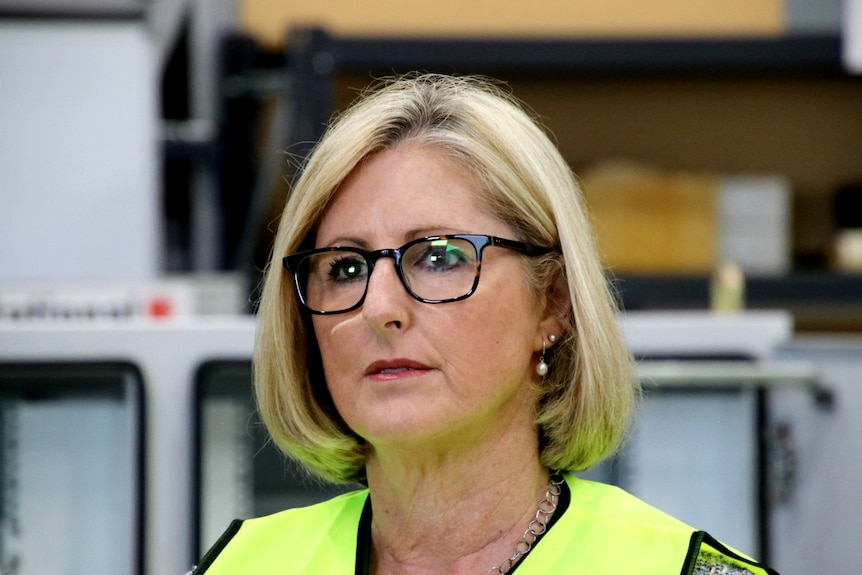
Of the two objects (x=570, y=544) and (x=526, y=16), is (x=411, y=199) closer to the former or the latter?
(x=570, y=544)

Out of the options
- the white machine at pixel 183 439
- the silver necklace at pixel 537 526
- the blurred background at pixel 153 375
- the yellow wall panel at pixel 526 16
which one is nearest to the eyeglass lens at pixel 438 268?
the silver necklace at pixel 537 526

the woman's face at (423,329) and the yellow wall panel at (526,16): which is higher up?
the yellow wall panel at (526,16)

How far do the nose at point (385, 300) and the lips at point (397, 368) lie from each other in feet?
0.10

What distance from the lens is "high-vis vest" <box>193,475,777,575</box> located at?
104 centimetres

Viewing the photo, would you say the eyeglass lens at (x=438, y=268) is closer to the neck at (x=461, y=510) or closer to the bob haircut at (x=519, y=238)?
the bob haircut at (x=519, y=238)

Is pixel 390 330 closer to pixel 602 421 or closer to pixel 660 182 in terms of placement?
pixel 602 421

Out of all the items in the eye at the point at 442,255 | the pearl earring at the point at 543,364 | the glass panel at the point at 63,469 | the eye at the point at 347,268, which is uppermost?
the eye at the point at 442,255

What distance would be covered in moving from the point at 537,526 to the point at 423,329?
0.24 metres

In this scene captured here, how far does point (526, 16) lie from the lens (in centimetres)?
380

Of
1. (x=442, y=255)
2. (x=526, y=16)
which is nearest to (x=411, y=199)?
(x=442, y=255)

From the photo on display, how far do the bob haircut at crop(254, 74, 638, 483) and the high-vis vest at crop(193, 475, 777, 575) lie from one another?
70 millimetres

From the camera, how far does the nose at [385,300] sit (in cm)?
105

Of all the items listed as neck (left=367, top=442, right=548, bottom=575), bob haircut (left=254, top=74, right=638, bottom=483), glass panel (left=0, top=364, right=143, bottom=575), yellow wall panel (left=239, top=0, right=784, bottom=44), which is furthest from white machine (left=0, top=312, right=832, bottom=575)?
yellow wall panel (left=239, top=0, right=784, bottom=44)

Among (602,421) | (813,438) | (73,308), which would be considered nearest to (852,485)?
(813,438)
